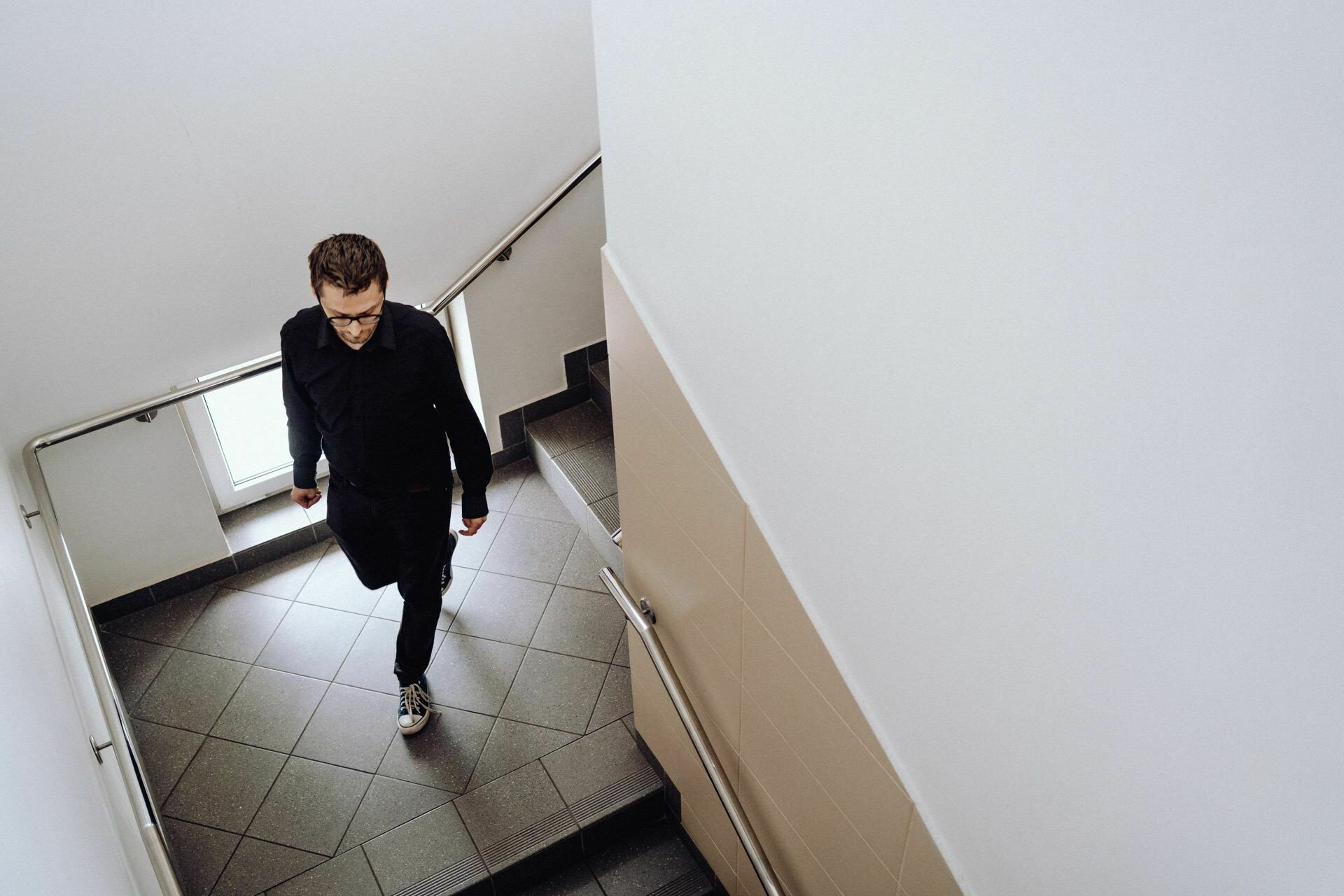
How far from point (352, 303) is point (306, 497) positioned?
0.90m

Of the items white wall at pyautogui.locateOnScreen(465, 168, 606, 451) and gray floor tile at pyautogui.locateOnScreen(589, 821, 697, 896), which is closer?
A: gray floor tile at pyautogui.locateOnScreen(589, 821, 697, 896)

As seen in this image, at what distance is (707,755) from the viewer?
8.73 ft

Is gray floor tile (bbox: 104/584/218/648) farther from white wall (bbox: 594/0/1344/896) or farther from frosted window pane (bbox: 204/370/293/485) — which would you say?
white wall (bbox: 594/0/1344/896)

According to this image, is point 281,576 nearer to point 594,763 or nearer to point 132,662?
point 132,662

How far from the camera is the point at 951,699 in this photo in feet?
5.36

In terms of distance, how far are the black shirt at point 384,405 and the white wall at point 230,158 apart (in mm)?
550

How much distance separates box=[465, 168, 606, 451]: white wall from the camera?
4.10m

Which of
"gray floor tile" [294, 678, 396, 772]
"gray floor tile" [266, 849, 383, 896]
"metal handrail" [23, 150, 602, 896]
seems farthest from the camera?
"gray floor tile" [294, 678, 396, 772]

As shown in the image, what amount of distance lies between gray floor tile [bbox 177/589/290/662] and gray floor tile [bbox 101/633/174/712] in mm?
100

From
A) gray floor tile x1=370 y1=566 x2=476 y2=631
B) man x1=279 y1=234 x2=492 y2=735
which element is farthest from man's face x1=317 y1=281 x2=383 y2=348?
gray floor tile x1=370 y1=566 x2=476 y2=631

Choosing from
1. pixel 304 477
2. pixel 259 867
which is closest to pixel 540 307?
pixel 304 477

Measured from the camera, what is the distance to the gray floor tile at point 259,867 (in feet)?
10.2

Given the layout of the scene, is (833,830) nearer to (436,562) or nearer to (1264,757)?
(1264,757)

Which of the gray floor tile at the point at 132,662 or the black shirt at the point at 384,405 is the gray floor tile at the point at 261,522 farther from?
the black shirt at the point at 384,405
